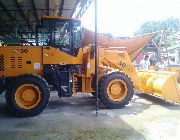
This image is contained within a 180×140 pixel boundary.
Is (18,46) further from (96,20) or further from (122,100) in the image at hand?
(122,100)

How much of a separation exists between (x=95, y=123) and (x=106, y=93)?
2.15 m

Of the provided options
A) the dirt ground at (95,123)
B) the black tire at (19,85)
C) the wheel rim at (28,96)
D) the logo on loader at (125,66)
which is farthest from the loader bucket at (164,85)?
the wheel rim at (28,96)

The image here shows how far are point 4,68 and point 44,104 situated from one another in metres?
1.68

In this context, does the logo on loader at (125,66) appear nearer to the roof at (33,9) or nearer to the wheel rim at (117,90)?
the wheel rim at (117,90)

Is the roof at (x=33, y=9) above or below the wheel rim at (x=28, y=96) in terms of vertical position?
above

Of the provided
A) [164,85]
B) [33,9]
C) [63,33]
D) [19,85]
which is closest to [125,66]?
[164,85]

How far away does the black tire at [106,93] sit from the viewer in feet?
33.3

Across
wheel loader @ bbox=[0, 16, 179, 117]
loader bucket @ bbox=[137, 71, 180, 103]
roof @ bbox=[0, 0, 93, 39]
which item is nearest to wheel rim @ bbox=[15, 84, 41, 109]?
wheel loader @ bbox=[0, 16, 179, 117]

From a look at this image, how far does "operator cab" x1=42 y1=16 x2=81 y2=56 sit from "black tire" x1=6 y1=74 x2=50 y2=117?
1441 mm

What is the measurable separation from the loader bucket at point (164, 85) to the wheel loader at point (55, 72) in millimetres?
1133

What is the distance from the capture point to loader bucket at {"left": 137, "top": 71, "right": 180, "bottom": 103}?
10.5 meters

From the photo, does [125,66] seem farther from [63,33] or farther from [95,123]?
[95,123]

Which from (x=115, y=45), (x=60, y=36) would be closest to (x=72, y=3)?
(x=115, y=45)

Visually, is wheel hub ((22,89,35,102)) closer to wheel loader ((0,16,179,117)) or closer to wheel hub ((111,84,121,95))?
wheel loader ((0,16,179,117))
